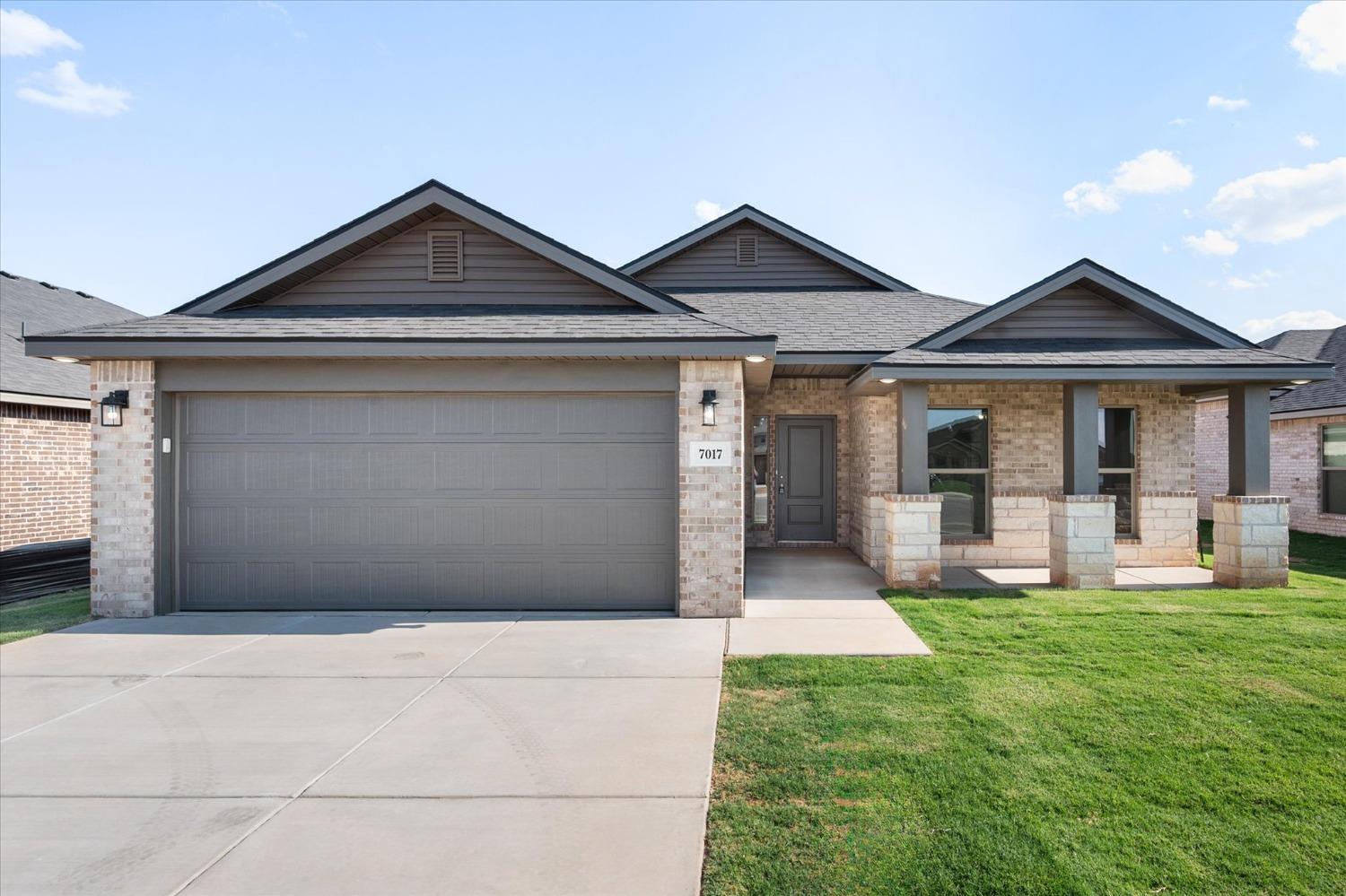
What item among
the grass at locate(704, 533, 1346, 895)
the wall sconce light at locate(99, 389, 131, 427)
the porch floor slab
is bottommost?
the grass at locate(704, 533, 1346, 895)

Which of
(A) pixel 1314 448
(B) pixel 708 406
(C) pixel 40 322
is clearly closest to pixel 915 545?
(B) pixel 708 406

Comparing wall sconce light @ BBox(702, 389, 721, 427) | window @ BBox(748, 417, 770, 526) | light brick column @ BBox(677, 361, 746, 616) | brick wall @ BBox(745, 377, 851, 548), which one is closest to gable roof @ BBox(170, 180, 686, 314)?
wall sconce light @ BBox(702, 389, 721, 427)

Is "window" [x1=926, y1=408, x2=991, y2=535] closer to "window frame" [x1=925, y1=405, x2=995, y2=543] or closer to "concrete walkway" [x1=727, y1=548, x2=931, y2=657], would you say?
"window frame" [x1=925, y1=405, x2=995, y2=543]

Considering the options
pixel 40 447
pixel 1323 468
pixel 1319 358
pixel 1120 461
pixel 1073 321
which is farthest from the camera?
pixel 1319 358

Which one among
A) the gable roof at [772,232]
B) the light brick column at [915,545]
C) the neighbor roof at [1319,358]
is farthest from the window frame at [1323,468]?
the light brick column at [915,545]

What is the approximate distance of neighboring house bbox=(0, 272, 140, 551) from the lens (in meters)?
12.6

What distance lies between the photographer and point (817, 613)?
798 centimetres

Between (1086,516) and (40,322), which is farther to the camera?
(40,322)

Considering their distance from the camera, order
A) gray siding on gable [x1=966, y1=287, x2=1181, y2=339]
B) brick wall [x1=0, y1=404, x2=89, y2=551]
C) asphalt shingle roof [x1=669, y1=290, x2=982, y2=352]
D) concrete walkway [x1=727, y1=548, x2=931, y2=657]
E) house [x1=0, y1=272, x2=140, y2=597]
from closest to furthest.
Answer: concrete walkway [x1=727, y1=548, x2=931, y2=657] → gray siding on gable [x1=966, y1=287, x2=1181, y2=339] → asphalt shingle roof [x1=669, y1=290, x2=982, y2=352] → house [x1=0, y1=272, x2=140, y2=597] → brick wall [x1=0, y1=404, x2=89, y2=551]

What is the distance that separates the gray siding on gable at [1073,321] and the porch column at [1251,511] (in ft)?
5.11

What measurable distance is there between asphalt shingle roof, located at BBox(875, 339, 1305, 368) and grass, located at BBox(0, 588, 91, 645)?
10221mm

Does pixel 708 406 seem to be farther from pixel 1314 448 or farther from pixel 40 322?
pixel 40 322

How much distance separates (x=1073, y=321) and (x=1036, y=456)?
7.40 feet

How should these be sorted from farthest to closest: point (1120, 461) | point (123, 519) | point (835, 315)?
1. point (835, 315)
2. point (1120, 461)
3. point (123, 519)
